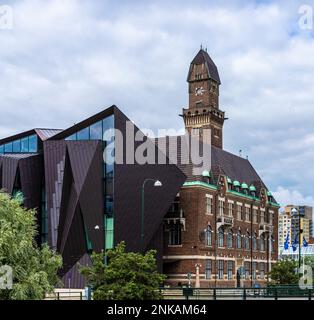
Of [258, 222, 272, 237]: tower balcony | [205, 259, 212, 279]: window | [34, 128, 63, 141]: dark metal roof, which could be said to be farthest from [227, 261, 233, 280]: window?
[34, 128, 63, 141]: dark metal roof

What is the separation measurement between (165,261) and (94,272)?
37945 millimetres

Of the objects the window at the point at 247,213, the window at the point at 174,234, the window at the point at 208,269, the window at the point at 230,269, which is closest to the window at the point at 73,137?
the window at the point at 174,234

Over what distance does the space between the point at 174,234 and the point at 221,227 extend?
795cm

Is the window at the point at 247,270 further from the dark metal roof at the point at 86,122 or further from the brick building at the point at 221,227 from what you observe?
the dark metal roof at the point at 86,122

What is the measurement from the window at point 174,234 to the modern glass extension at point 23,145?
1906cm

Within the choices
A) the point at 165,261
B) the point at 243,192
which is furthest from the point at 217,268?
the point at 243,192

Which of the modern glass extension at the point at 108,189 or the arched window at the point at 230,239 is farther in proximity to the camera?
the arched window at the point at 230,239

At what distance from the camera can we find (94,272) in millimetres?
35656

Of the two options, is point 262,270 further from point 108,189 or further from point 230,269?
point 108,189

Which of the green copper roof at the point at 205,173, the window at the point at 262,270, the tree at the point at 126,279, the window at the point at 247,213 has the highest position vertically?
the green copper roof at the point at 205,173

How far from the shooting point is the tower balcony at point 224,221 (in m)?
76.8

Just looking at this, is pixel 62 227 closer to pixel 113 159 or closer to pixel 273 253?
pixel 113 159

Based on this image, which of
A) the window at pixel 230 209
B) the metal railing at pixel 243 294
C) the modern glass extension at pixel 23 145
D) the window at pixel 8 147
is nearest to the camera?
the metal railing at pixel 243 294
